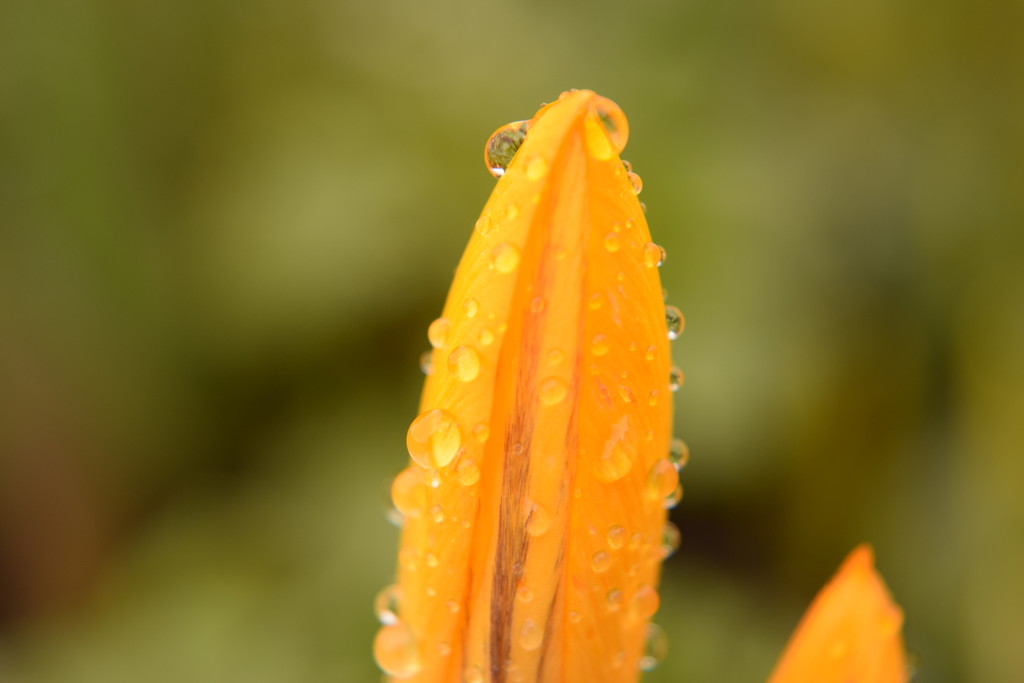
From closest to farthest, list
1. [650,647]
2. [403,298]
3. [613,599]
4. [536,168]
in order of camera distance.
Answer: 1. [536,168]
2. [613,599]
3. [650,647]
4. [403,298]

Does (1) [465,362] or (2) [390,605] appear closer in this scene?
(1) [465,362]

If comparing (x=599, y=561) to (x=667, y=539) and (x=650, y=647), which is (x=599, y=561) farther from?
(x=650, y=647)

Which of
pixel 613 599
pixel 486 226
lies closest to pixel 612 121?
pixel 486 226

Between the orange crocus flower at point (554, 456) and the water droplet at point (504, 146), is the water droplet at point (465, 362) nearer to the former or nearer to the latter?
the orange crocus flower at point (554, 456)

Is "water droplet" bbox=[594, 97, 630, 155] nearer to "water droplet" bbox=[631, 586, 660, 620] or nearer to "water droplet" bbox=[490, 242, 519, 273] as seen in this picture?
"water droplet" bbox=[490, 242, 519, 273]

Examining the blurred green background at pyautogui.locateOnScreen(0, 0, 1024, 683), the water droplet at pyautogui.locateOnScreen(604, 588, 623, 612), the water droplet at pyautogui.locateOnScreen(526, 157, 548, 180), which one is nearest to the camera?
the water droplet at pyautogui.locateOnScreen(526, 157, 548, 180)

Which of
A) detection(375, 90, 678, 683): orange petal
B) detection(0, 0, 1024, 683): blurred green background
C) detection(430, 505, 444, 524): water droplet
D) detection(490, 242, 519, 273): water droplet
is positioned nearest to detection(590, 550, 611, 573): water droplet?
detection(375, 90, 678, 683): orange petal

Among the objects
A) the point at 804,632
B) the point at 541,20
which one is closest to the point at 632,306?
the point at 804,632

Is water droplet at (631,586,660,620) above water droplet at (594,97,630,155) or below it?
below
